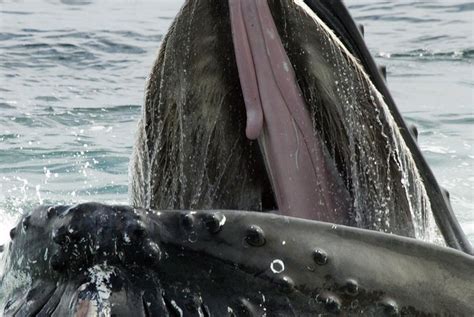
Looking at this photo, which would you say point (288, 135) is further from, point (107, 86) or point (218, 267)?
point (107, 86)

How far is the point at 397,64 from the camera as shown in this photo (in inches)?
534

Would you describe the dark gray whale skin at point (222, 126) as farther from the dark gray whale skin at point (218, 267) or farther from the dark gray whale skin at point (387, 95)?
the dark gray whale skin at point (218, 267)

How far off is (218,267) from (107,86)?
10375mm

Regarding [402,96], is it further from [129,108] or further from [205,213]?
[205,213]

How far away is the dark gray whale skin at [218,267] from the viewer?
231 cm

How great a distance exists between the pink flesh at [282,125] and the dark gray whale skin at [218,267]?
2.47 ft

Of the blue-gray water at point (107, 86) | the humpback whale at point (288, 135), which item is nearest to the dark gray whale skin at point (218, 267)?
the humpback whale at point (288, 135)

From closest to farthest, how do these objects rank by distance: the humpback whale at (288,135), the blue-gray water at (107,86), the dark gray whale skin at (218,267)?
the dark gray whale skin at (218,267) < the humpback whale at (288,135) < the blue-gray water at (107,86)

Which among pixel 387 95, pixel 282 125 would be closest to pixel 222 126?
pixel 282 125

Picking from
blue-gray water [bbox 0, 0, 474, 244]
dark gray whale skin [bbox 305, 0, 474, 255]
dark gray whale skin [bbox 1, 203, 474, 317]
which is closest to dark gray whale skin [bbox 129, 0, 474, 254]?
dark gray whale skin [bbox 305, 0, 474, 255]

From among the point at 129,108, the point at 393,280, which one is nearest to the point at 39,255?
the point at 393,280

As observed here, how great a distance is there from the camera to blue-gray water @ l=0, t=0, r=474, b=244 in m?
9.12

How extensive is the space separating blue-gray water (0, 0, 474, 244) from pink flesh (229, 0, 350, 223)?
13.5 ft

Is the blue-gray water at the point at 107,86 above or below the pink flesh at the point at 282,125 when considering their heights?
below
